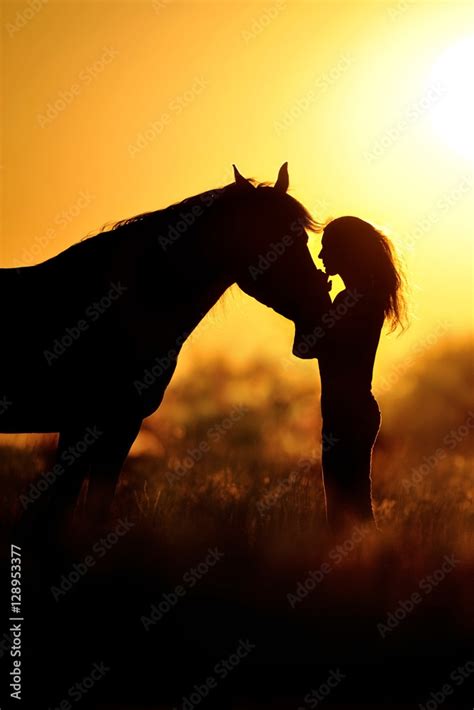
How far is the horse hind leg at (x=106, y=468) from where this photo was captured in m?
5.79

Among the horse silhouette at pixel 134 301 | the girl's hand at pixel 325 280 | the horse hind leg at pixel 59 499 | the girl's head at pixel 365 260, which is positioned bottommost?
the horse hind leg at pixel 59 499

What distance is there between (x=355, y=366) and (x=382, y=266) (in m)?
0.70

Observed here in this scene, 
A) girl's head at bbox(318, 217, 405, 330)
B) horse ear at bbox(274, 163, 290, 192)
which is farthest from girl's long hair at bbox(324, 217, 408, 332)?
horse ear at bbox(274, 163, 290, 192)

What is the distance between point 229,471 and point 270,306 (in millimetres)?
2449

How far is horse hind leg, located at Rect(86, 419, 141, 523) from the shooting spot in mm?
5785

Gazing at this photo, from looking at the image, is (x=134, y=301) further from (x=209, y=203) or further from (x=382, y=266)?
(x=382, y=266)

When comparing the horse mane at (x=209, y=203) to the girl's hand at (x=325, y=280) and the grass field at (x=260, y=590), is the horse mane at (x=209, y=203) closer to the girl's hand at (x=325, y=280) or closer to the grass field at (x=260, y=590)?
the girl's hand at (x=325, y=280)

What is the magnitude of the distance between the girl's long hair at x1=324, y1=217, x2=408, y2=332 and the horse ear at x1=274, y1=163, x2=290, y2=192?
1.76 feet

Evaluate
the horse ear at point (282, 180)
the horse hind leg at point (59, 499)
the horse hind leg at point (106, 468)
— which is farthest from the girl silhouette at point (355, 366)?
the horse hind leg at point (59, 499)

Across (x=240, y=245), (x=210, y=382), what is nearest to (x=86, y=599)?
(x=240, y=245)

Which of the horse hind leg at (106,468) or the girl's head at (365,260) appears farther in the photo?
the girl's head at (365,260)

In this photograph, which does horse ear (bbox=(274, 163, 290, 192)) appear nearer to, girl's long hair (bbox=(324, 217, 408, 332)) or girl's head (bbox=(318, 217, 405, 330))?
girl's head (bbox=(318, 217, 405, 330))

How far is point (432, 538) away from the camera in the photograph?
21.5 ft

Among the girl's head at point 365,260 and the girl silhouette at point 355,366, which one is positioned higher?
the girl's head at point 365,260
